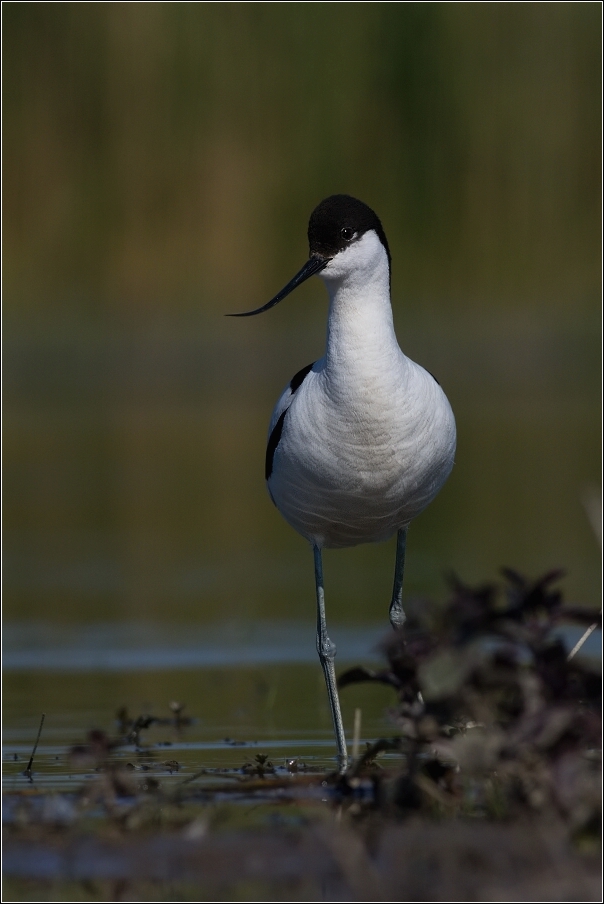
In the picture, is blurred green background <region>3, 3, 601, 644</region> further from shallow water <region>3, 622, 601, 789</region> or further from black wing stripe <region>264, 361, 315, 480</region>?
black wing stripe <region>264, 361, 315, 480</region>

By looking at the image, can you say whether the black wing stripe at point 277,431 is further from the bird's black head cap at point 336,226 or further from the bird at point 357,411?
the bird's black head cap at point 336,226

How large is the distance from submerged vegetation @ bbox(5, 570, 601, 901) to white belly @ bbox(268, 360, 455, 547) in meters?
1.11

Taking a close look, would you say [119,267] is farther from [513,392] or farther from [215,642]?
[215,642]

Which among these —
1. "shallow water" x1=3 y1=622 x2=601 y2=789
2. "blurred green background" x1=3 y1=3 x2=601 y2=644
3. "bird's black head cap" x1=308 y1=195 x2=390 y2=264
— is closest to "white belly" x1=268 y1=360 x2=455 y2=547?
"bird's black head cap" x1=308 y1=195 x2=390 y2=264

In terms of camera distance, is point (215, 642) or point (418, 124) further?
point (418, 124)

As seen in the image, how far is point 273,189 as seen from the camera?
19.3m

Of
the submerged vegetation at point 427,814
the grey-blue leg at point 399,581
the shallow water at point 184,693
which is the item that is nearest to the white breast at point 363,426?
the grey-blue leg at point 399,581

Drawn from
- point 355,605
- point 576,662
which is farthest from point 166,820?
point 355,605

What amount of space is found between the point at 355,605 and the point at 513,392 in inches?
336

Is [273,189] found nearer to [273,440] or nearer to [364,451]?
[273,440]

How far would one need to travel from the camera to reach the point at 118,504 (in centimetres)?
1068

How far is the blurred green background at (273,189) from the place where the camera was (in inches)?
681

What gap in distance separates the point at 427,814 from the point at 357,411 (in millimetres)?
1454

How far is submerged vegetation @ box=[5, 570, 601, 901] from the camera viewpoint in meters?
3.16
